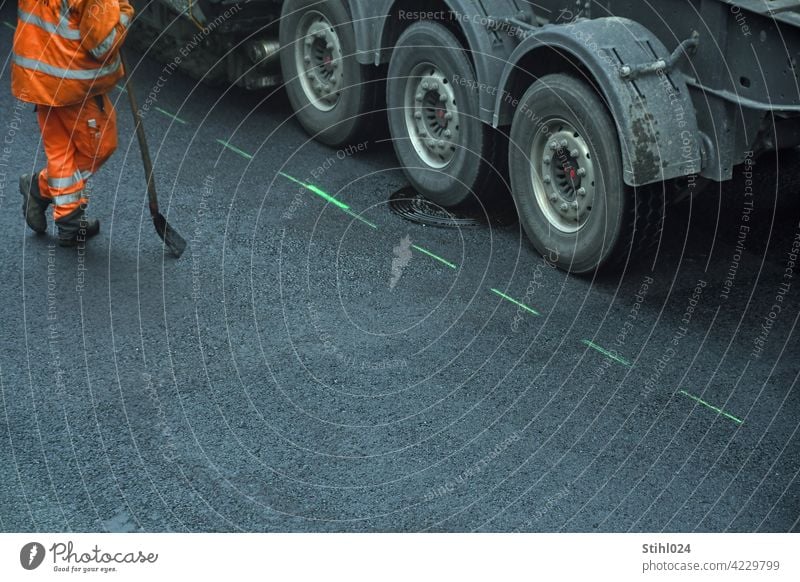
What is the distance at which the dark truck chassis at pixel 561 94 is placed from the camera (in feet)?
21.2

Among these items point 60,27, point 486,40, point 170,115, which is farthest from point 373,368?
point 170,115

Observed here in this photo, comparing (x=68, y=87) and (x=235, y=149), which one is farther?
(x=235, y=149)

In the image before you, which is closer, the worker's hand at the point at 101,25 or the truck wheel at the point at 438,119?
the worker's hand at the point at 101,25

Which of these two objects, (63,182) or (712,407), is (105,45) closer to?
(63,182)

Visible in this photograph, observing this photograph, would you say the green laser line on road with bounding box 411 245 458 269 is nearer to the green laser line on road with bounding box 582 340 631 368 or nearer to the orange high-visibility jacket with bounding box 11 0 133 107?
the green laser line on road with bounding box 582 340 631 368

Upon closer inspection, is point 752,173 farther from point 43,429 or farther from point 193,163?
point 43,429

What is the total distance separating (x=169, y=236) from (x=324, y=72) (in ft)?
6.69

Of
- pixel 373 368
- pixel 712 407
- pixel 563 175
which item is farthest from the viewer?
pixel 563 175

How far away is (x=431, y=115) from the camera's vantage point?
26.3ft

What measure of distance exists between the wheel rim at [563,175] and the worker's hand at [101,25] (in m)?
2.34

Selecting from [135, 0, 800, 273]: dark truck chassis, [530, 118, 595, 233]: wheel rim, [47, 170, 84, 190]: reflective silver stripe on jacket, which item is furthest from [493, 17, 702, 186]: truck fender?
[47, 170, 84, 190]: reflective silver stripe on jacket

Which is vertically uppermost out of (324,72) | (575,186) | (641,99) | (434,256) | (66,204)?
(641,99)

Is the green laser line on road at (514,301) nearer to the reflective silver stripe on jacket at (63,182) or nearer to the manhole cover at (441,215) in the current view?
the manhole cover at (441,215)

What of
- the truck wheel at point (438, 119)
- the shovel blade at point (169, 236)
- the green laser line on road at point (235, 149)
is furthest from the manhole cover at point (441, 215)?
the shovel blade at point (169, 236)
